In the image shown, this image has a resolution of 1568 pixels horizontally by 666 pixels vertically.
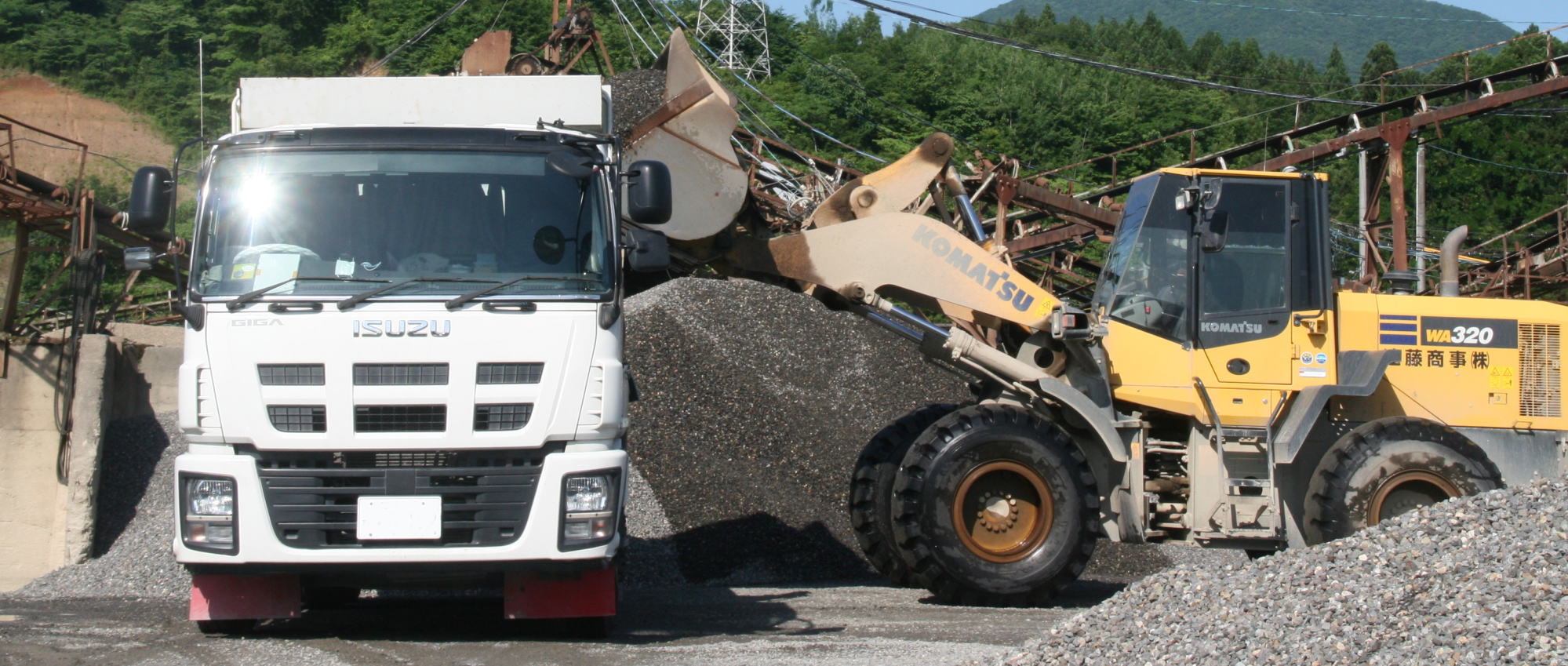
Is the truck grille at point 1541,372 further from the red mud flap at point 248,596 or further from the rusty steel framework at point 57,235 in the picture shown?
the rusty steel framework at point 57,235

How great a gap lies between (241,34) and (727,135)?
52201 mm

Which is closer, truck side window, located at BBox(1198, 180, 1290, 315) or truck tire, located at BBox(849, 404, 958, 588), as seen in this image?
truck side window, located at BBox(1198, 180, 1290, 315)

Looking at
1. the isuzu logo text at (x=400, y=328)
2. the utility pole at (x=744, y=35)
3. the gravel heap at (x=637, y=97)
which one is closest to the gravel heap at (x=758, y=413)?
the gravel heap at (x=637, y=97)

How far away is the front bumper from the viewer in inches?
248

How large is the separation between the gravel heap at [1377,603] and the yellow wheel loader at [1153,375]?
6.19 ft

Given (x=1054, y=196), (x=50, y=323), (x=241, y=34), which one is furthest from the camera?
(x=241, y=34)

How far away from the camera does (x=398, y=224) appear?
6.68 meters

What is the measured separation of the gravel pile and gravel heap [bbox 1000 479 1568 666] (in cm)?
742

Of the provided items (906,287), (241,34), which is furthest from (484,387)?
(241,34)

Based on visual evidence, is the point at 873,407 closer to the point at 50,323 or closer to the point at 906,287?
the point at 906,287

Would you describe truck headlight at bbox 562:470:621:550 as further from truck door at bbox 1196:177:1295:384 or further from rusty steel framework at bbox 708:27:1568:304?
rusty steel framework at bbox 708:27:1568:304

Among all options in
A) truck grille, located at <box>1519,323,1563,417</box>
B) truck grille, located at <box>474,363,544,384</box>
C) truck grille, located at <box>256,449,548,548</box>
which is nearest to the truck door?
truck grille, located at <box>1519,323,1563,417</box>

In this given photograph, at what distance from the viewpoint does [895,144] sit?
41.4 meters

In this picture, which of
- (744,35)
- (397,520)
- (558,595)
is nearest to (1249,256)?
(558,595)
